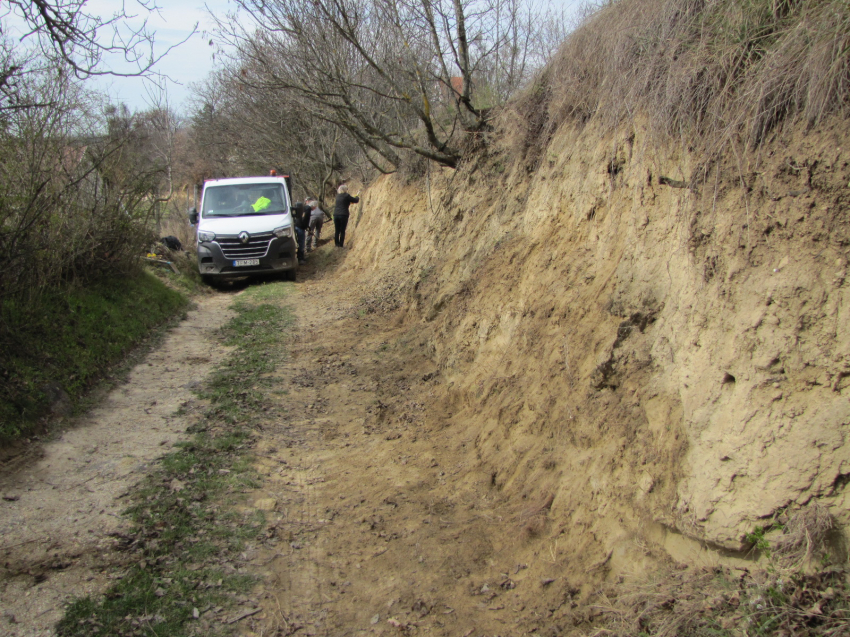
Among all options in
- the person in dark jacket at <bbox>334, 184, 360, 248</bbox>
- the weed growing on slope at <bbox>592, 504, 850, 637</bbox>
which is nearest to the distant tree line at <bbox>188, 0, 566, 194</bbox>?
the person in dark jacket at <bbox>334, 184, 360, 248</bbox>

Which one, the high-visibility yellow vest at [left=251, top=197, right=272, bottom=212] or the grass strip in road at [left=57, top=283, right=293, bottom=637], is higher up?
the high-visibility yellow vest at [left=251, top=197, right=272, bottom=212]

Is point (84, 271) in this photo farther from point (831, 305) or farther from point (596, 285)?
point (831, 305)

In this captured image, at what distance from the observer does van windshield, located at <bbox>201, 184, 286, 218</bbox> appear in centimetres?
1466

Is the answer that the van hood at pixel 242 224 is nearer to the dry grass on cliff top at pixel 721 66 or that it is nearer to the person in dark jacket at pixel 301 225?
the person in dark jacket at pixel 301 225

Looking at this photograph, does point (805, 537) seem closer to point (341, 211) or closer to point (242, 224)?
point (242, 224)

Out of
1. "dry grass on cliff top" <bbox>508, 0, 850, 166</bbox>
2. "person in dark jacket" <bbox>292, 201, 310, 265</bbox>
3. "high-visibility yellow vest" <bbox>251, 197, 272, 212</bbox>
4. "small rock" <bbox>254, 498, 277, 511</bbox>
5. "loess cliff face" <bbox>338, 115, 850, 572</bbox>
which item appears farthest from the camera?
"person in dark jacket" <bbox>292, 201, 310, 265</bbox>

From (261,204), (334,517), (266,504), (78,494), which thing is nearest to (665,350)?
(334,517)

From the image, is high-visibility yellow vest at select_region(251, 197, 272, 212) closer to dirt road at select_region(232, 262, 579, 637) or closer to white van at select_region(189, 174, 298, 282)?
white van at select_region(189, 174, 298, 282)

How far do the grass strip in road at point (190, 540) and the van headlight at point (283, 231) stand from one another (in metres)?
8.06

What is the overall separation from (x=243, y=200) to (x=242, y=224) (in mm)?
1082

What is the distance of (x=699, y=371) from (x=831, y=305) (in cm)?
76

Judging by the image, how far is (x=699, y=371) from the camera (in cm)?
337

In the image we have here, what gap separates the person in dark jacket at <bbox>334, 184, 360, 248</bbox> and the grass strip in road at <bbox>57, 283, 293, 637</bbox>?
10627 mm

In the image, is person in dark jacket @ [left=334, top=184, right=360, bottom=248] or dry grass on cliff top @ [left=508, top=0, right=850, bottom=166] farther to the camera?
person in dark jacket @ [left=334, top=184, right=360, bottom=248]
